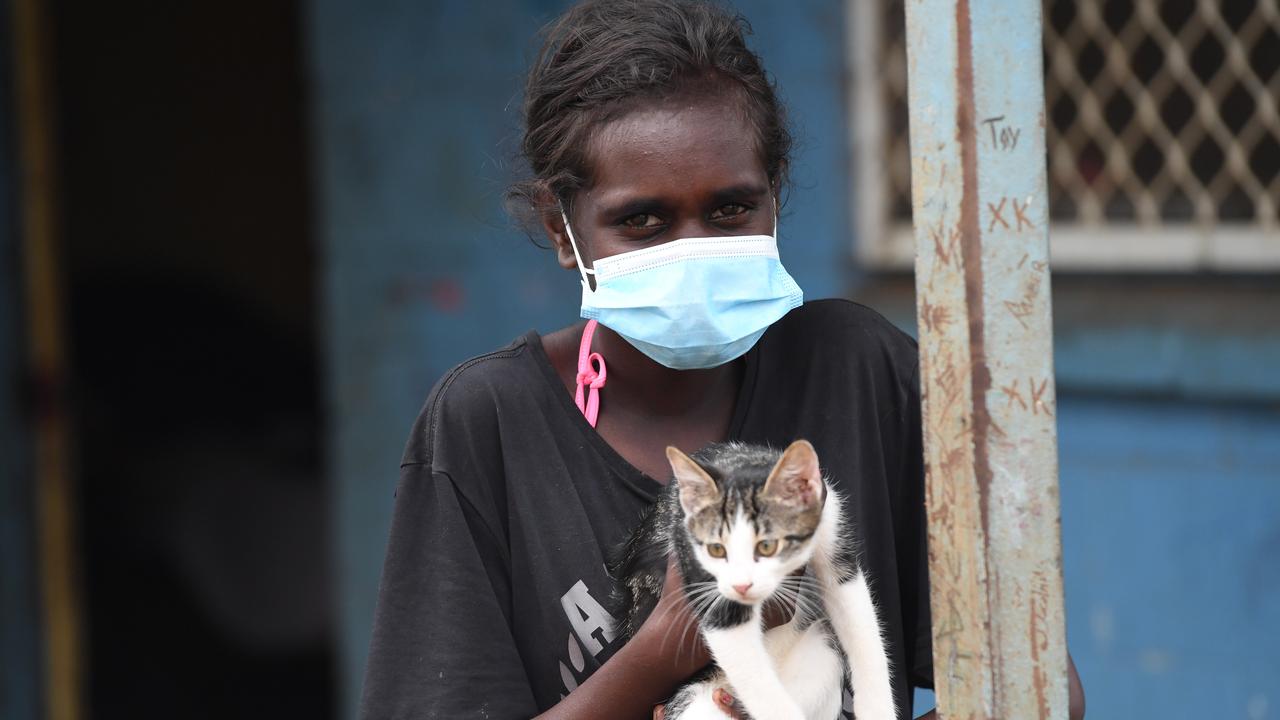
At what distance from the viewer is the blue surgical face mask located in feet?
6.03

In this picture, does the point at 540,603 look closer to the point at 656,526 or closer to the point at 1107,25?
the point at 656,526

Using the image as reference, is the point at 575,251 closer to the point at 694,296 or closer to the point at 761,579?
the point at 694,296

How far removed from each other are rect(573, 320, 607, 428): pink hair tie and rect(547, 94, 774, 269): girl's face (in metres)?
0.16

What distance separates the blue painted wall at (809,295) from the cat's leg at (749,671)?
1.77 metres

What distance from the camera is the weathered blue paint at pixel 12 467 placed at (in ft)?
14.8

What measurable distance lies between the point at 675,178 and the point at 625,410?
377 millimetres

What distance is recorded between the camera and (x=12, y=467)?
14.8 feet

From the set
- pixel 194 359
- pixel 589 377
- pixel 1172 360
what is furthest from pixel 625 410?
pixel 194 359

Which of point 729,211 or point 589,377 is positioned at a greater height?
point 729,211

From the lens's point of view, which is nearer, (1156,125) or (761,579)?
(761,579)

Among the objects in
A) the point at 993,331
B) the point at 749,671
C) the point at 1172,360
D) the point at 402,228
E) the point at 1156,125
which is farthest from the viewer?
the point at 402,228

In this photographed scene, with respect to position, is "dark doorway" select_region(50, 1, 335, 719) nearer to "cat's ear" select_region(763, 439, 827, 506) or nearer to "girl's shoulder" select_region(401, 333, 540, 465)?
"girl's shoulder" select_region(401, 333, 540, 465)

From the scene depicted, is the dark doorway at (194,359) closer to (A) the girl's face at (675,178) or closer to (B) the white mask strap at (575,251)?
(B) the white mask strap at (575,251)

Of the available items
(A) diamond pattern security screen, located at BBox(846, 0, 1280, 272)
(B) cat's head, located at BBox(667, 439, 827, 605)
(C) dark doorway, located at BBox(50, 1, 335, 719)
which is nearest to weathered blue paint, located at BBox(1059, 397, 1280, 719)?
(A) diamond pattern security screen, located at BBox(846, 0, 1280, 272)
